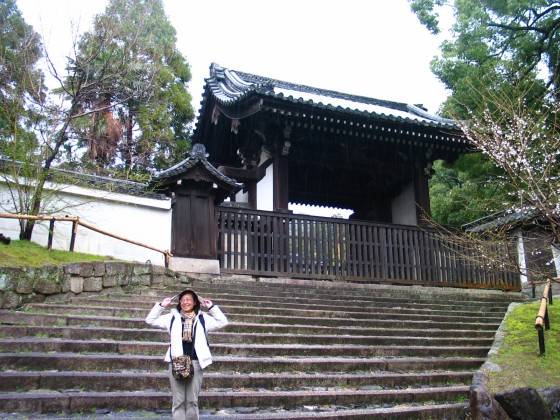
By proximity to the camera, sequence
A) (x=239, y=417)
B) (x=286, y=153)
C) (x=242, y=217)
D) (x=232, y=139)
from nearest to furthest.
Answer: (x=239, y=417), (x=242, y=217), (x=286, y=153), (x=232, y=139)

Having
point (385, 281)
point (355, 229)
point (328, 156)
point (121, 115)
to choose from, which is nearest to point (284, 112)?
point (328, 156)

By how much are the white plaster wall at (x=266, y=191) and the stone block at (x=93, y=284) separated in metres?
5.06

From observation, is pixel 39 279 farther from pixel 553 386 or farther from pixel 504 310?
pixel 504 310

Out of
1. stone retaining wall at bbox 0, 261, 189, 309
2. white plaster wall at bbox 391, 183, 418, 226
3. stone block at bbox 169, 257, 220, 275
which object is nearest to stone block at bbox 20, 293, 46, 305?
stone retaining wall at bbox 0, 261, 189, 309

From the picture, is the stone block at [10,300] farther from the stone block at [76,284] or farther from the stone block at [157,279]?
the stone block at [157,279]

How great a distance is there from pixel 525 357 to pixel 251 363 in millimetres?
4049

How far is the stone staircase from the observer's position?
510cm

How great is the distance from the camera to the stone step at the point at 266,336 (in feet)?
20.7

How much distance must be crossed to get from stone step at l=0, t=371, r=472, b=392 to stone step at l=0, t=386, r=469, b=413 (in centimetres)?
14

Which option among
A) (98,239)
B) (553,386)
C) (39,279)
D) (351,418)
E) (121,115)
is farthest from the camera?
(121,115)

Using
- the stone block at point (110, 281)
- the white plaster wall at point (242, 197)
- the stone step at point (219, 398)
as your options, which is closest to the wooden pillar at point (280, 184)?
the white plaster wall at point (242, 197)

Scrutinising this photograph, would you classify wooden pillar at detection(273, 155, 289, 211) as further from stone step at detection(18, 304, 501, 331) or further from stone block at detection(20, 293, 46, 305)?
stone block at detection(20, 293, 46, 305)

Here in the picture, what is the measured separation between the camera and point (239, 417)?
4.85 metres

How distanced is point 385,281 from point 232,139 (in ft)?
19.4
